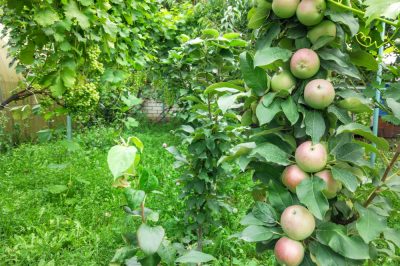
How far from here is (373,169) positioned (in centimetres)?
90

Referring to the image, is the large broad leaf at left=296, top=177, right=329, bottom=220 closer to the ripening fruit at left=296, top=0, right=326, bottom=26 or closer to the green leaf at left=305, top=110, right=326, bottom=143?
the green leaf at left=305, top=110, right=326, bottom=143

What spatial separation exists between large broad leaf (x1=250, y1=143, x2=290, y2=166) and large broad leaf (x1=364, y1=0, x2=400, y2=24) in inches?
13.9

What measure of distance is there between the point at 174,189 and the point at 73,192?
0.90 m

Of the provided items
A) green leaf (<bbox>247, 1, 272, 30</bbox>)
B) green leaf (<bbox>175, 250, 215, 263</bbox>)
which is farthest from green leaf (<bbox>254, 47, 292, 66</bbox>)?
green leaf (<bbox>175, 250, 215, 263</bbox>)

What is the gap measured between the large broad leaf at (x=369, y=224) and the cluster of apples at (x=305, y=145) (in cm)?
8

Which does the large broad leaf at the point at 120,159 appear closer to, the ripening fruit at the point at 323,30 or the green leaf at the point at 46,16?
the ripening fruit at the point at 323,30

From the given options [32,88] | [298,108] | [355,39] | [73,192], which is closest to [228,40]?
[355,39]

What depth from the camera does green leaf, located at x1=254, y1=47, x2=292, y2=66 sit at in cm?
85

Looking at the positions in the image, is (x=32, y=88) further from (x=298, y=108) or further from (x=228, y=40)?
(x=298, y=108)

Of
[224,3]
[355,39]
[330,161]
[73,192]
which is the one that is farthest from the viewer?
[224,3]

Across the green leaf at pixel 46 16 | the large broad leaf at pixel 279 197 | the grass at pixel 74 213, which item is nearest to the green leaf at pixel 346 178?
the large broad leaf at pixel 279 197

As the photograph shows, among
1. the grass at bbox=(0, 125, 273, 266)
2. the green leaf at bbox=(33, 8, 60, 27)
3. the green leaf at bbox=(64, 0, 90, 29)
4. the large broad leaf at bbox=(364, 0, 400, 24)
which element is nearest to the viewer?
the large broad leaf at bbox=(364, 0, 400, 24)

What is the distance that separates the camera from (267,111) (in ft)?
2.84

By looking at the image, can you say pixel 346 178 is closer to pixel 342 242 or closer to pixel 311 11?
pixel 342 242
